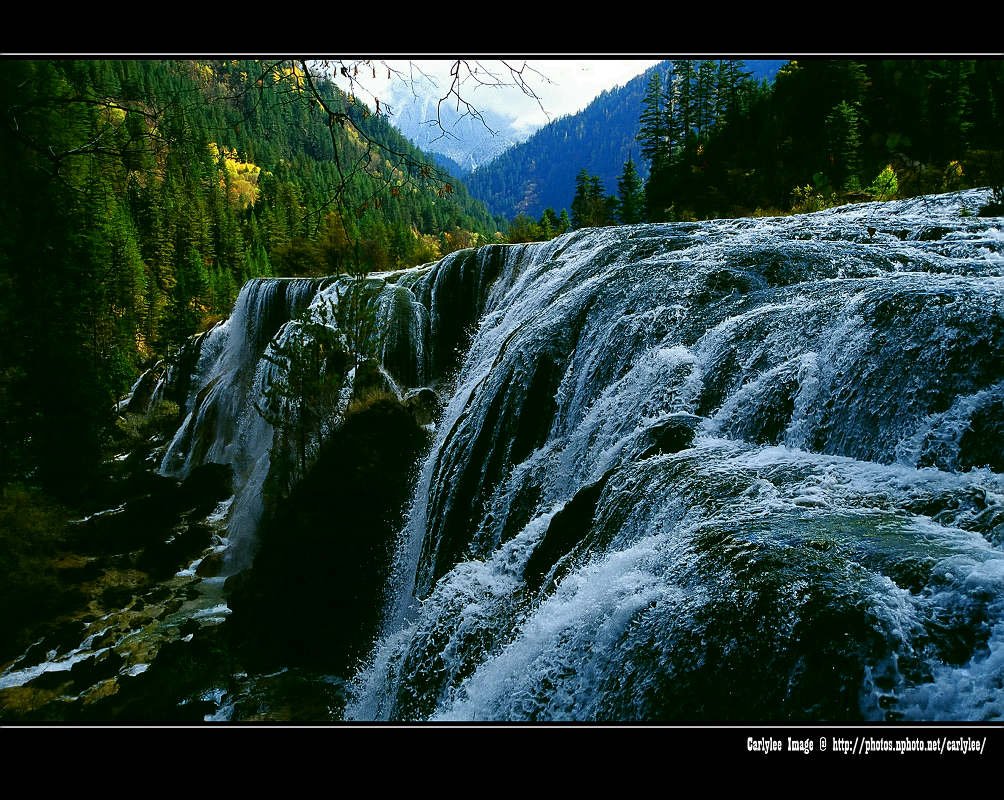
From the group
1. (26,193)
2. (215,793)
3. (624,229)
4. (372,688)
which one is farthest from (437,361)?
(26,193)

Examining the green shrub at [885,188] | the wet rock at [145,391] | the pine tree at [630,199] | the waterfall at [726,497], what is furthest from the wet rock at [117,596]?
the pine tree at [630,199]

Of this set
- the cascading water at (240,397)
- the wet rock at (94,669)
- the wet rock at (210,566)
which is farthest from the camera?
the cascading water at (240,397)

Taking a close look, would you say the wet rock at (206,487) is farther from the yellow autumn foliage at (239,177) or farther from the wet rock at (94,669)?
the yellow autumn foliage at (239,177)

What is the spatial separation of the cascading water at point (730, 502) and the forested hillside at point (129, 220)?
8.60 feet

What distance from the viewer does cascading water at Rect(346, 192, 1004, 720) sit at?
2.46 meters

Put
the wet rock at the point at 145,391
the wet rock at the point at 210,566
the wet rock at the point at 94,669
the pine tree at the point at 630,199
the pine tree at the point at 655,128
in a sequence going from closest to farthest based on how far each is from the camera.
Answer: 1. the wet rock at the point at 94,669
2. the wet rock at the point at 210,566
3. the wet rock at the point at 145,391
4. the pine tree at the point at 630,199
5. the pine tree at the point at 655,128

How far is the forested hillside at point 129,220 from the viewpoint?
2318 mm

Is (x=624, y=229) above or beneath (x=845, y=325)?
above

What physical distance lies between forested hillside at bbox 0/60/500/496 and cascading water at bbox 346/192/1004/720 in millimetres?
2622

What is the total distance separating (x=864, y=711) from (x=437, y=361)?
16.6 metres

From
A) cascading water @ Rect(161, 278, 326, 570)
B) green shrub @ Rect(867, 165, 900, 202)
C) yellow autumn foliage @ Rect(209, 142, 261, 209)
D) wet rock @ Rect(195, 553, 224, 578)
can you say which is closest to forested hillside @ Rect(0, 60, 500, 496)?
cascading water @ Rect(161, 278, 326, 570)

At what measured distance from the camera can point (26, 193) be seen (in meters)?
22.3

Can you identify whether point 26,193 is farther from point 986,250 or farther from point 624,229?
point 986,250

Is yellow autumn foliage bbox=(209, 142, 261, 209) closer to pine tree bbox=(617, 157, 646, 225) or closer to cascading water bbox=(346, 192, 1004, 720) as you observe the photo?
pine tree bbox=(617, 157, 646, 225)
